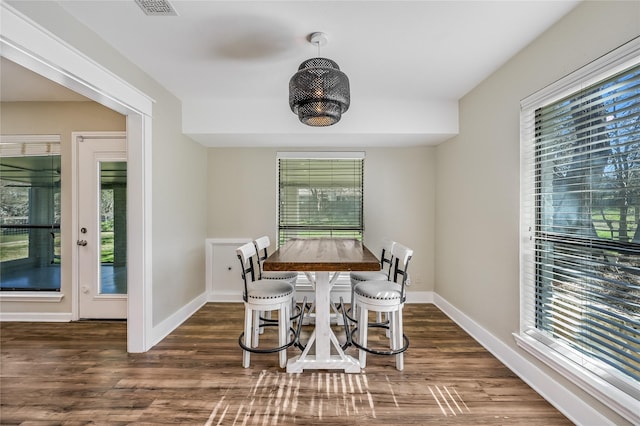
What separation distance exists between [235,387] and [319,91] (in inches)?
85.5

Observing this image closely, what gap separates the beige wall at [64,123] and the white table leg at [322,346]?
2.88 meters

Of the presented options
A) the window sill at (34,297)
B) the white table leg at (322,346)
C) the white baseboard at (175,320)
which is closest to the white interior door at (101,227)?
the window sill at (34,297)

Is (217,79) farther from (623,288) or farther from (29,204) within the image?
(623,288)

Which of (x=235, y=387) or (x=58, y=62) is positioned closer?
(x=58, y=62)

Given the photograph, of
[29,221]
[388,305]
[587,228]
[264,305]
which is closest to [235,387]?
[264,305]

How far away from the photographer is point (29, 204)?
→ 10.6 ft

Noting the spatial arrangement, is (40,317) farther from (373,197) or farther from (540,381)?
(540,381)

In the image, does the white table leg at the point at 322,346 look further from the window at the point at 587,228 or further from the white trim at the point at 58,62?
the white trim at the point at 58,62

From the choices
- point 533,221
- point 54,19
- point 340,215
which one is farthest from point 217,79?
point 533,221

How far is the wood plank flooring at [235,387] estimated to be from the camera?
5.74 ft

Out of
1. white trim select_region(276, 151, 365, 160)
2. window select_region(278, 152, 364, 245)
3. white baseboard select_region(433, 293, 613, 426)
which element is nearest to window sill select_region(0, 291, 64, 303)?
window select_region(278, 152, 364, 245)

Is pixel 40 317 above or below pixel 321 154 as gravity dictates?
below

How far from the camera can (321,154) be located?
3.87m

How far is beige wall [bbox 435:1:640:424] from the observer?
1.60m
